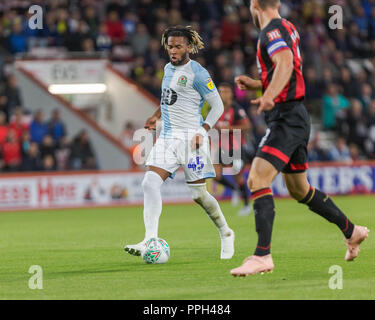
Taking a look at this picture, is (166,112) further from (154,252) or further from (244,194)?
(244,194)

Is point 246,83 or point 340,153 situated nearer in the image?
point 246,83

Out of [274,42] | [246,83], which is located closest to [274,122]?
[246,83]

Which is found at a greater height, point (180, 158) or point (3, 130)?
point (3, 130)

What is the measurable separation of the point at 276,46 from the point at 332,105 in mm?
16911

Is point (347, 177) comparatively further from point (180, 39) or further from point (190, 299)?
point (190, 299)

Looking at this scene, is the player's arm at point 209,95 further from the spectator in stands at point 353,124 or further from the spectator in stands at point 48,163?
the spectator in stands at point 353,124

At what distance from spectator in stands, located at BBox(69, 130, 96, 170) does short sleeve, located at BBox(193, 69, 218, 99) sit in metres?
11.8

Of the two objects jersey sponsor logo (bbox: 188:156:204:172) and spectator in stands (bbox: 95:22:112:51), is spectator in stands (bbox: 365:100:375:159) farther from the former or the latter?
jersey sponsor logo (bbox: 188:156:204:172)

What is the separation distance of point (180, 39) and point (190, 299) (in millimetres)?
3629

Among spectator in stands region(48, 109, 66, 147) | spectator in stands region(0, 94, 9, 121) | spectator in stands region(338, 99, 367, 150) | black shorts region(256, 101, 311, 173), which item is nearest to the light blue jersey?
black shorts region(256, 101, 311, 173)

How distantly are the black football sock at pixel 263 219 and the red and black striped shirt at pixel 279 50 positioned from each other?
88 centimetres

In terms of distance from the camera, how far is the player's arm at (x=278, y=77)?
23.4ft

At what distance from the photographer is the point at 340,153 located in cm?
2311
